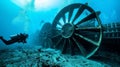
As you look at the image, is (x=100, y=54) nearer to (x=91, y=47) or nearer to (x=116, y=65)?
(x=91, y=47)

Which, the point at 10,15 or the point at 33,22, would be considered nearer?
the point at 10,15

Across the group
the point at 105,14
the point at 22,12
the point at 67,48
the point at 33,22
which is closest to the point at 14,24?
the point at 22,12

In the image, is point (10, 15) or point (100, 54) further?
point (10, 15)

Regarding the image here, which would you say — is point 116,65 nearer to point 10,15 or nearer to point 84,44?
point 84,44

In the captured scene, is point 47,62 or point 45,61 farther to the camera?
point 45,61

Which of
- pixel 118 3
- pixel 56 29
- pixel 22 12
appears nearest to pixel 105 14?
pixel 118 3

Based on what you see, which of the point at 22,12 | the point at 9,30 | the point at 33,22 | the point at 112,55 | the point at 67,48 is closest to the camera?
the point at 112,55

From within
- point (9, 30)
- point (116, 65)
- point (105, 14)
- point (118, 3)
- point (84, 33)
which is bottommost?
point (116, 65)

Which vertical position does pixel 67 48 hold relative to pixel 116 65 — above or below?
above

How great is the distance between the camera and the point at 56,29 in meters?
10.1

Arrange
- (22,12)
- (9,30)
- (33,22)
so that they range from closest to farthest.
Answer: (9,30)
(22,12)
(33,22)

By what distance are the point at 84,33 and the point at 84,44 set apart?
0.80 m

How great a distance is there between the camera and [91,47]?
8.04m

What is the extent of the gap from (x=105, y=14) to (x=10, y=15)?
58286mm
